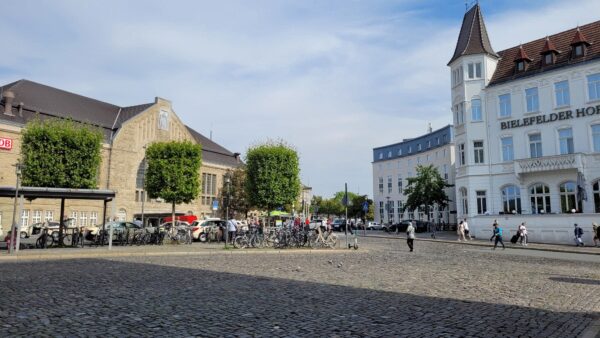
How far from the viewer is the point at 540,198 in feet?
117

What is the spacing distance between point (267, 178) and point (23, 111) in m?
30.4

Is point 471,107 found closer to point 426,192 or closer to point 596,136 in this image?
point 596,136

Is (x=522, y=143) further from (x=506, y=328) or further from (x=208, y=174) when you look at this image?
(x=208, y=174)

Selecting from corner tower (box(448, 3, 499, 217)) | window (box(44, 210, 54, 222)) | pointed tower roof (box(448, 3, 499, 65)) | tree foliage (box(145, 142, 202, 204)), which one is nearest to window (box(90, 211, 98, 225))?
window (box(44, 210, 54, 222))

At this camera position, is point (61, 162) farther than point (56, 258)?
Yes

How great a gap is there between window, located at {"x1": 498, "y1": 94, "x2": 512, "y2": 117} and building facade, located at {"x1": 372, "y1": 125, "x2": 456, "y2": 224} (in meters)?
32.5

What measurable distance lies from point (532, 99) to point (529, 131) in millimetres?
2801

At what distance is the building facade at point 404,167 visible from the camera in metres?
72.3

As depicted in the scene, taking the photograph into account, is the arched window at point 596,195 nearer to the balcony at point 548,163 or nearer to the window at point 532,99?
the balcony at point 548,163

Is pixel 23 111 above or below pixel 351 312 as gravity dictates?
above

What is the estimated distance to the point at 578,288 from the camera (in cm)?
1128

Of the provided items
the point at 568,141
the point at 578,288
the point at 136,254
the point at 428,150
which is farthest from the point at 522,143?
the point at 428,150

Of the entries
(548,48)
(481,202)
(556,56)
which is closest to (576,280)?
(481,202)

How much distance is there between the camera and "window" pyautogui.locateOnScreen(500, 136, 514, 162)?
1494 inches
